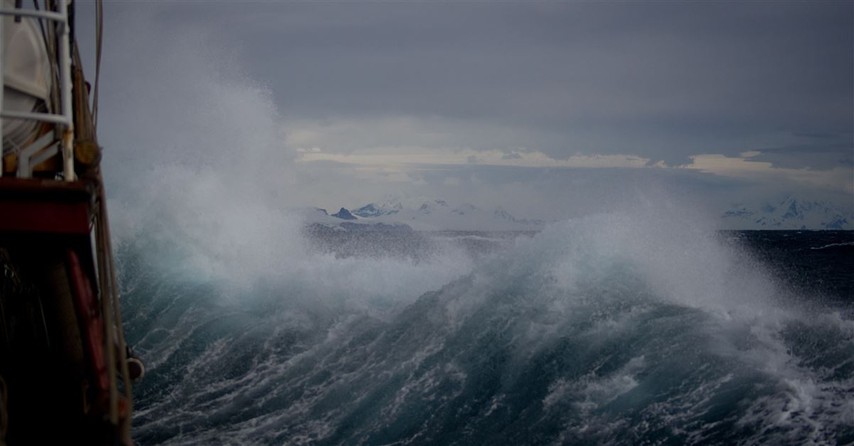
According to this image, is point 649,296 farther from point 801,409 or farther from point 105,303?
point 105,303

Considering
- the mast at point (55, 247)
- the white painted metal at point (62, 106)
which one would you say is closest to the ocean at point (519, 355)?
the mast at point (55, 247)

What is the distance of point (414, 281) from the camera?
1809 cm

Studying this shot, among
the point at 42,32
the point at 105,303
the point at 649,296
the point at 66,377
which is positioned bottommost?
the point at 649,296

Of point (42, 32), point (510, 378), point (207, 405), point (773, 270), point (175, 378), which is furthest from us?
point (773, 270)

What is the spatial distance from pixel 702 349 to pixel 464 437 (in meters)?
3.61

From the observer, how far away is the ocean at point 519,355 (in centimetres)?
931

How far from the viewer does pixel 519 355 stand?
1157 centimetres

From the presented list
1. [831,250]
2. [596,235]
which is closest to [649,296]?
[596,235]

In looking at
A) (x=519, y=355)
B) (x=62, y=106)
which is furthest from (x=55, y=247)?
(x=519, y=355)

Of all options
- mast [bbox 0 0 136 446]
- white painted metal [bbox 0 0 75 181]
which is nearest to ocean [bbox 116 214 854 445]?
mast [bbox 0 0 136 446]

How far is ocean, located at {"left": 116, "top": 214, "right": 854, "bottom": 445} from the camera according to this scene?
931 centimetres

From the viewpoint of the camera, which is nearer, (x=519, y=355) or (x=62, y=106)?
(x=62, y=106)

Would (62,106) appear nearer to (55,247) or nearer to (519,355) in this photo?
(55,247)

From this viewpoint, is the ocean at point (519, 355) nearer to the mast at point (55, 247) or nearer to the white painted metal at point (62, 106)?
the mast at point (55, 247)
